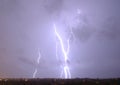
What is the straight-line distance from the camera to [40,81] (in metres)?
116

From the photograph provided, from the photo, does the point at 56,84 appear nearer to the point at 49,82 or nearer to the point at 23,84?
the point at 49,82

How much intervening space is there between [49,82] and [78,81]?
30.4 feet

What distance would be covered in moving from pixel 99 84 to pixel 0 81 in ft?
97.0

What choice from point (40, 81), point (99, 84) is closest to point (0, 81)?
point (40, 81)

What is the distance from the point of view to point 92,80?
115562mm

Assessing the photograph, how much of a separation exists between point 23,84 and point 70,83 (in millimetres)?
13625

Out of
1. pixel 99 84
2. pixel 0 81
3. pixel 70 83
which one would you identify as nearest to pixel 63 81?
pixel 70 83

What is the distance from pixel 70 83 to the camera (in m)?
112

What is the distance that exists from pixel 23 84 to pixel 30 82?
2244mm

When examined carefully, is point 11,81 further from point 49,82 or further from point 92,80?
point 92,80

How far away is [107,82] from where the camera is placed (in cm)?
11231

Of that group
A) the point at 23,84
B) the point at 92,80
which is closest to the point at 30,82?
the point at 23,84

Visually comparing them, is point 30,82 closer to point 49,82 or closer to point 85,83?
point 49,82

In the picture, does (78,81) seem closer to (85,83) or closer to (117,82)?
(85,83)
